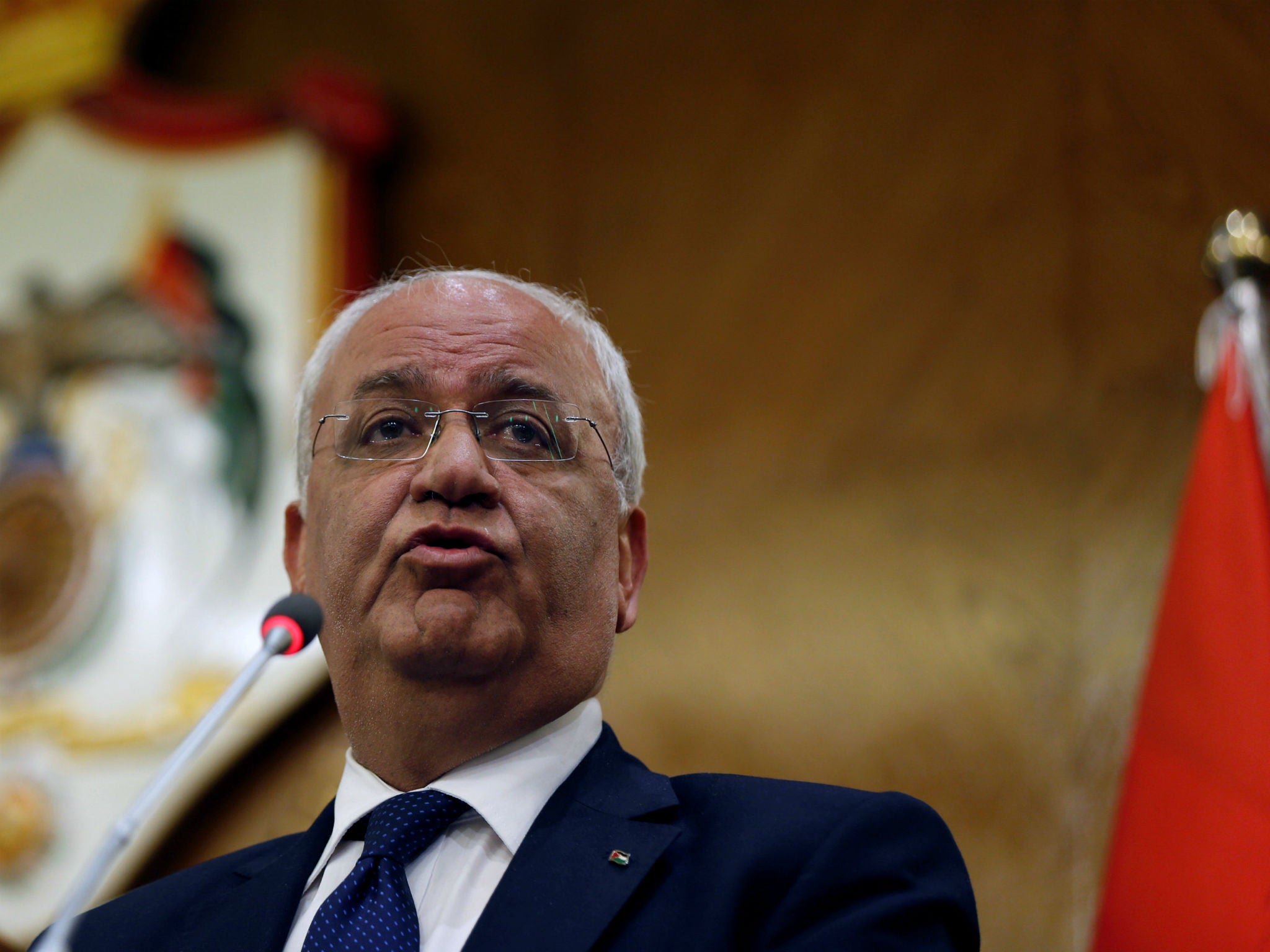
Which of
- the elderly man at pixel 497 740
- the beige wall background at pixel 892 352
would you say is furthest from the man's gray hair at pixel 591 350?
the beige wall background at pixel 892 352

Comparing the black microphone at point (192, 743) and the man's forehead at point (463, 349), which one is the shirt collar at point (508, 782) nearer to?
the black microphone at point (192, 743)

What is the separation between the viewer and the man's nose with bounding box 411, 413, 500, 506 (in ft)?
5.00

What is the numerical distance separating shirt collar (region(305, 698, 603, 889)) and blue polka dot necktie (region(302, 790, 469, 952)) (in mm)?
27

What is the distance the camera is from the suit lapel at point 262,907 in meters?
1.48

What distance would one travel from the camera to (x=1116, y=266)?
99.9 inches

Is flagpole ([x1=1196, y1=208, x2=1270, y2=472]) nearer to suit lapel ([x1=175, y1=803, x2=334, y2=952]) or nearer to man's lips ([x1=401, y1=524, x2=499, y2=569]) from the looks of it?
man's lips ([x1=401, y1=524, x2=499, y2=569])

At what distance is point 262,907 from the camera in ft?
4.98

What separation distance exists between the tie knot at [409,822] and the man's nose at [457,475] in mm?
362

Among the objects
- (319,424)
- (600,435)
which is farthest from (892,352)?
(319,424)

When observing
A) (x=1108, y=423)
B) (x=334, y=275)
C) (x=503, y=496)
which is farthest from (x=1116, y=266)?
(x=334, y=275)

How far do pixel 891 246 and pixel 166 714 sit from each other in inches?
81.5

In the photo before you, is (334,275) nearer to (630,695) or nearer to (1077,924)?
(630,695)

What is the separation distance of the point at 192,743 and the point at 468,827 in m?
0.44

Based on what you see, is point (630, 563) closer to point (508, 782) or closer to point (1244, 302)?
point (508, 782)
